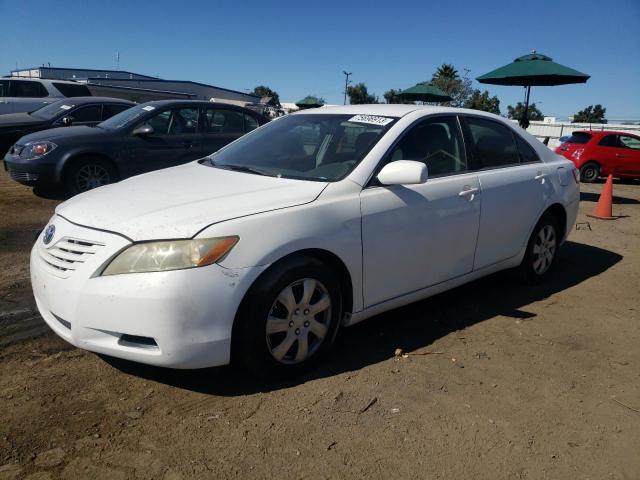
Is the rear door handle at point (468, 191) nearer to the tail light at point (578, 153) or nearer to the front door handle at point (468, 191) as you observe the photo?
the front door handle at point (468, 191)

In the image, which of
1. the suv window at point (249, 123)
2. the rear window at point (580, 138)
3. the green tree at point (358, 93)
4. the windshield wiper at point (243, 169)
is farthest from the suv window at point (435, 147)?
the green tree at point (358, 93)

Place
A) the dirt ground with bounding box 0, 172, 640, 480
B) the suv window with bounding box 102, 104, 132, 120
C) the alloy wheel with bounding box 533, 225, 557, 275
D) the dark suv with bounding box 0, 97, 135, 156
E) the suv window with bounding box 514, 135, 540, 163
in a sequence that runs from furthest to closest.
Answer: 1. the suv window with bounding box 102, 104, 132, 120
2. the dark suv with bounding box 0, 97, 135, 156
3. the alloy wheel with bounding box 533, 225, 557, 275
4. the suv window with bounding box 514, 135, 540, 163
5. the dirt ground with bounding box 0, 172, 640, 480

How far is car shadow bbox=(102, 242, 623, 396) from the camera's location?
3.02 m

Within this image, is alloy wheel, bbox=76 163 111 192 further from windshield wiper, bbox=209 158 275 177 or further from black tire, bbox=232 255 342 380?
black tire, bbox=232 255 342 380

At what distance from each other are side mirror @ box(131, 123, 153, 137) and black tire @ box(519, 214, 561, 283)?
5.34 metres

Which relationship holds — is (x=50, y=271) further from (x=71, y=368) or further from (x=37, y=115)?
(x=37, y=115)

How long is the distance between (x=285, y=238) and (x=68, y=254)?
1.13 meters

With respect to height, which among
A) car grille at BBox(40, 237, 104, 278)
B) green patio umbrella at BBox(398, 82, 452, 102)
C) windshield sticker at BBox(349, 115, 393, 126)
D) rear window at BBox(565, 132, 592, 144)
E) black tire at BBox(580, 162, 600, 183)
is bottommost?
black tire at BBox(580, 162, 600, 183)

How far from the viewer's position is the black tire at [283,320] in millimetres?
2730

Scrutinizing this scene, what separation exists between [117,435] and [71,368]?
0.79 m

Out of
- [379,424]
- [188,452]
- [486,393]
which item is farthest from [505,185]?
[188,452]

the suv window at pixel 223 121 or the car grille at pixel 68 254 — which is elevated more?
the suv window at pixel 223 121

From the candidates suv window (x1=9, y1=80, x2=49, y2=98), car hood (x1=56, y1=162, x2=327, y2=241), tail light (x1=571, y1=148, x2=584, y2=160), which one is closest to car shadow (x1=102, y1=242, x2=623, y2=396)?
car hood (x1=56, y1=162, x2=327, y2=241)

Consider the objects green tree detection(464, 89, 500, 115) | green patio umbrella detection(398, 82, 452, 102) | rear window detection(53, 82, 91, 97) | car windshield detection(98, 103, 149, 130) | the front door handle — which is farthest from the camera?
green tree detection(464, 89, 500, 115)
